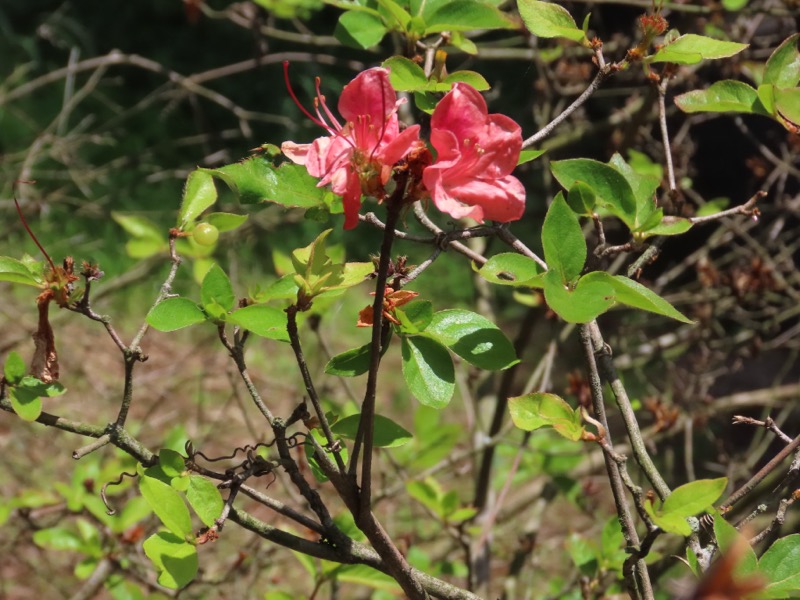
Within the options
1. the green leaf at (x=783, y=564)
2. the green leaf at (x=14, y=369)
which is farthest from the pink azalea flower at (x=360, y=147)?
the green leaf at (x=783, y=564)

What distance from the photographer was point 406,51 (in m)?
1.01

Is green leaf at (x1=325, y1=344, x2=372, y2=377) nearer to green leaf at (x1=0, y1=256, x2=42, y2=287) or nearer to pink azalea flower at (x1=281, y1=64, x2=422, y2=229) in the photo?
pink azalea flower at (x1=281, y1=64, x2=422, y2=229)

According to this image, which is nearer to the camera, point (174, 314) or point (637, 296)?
point (637, 296)

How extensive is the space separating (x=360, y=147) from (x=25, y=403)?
1.35ft

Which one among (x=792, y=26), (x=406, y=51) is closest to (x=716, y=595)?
(x=406, y=51)

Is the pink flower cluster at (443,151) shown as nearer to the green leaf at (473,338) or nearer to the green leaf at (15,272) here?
the green leaf at (473,338)

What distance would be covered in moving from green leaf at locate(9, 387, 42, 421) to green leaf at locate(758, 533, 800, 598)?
681 mm

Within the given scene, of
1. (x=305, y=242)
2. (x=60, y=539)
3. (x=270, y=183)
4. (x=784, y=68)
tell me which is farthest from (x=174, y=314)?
(x=305, y=242)

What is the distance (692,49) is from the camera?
2.74ft

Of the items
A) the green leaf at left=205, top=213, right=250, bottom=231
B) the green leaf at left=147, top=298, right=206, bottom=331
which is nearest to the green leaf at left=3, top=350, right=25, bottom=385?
the green leaf at left=147, top=298, right=206, bottom=331

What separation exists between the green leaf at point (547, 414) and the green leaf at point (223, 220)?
0.37 m

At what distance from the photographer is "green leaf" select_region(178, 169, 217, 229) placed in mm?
895

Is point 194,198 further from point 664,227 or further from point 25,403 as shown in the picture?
point 664,227

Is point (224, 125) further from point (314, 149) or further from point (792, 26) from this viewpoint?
point (314, 149)
